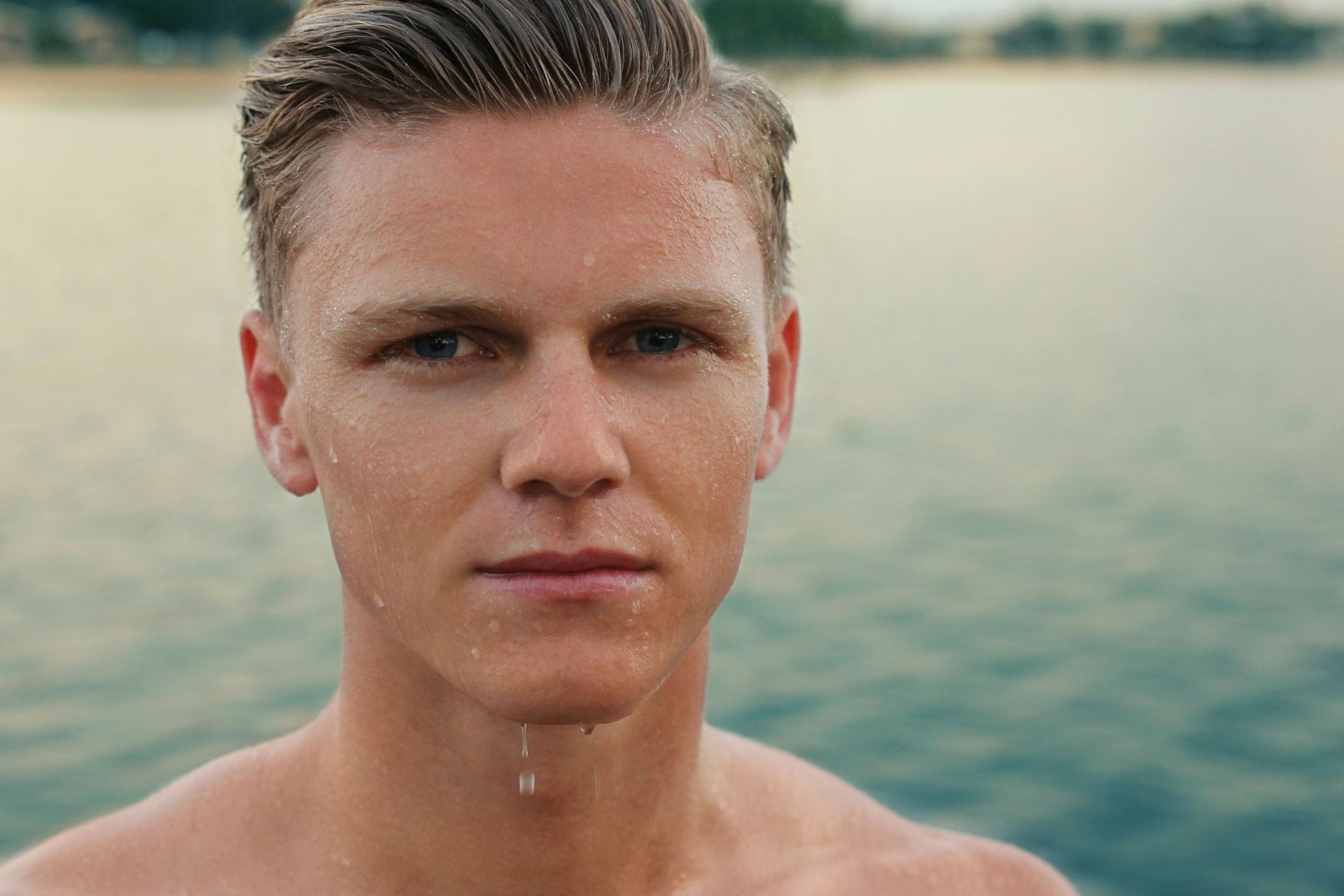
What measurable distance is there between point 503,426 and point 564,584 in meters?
0.28

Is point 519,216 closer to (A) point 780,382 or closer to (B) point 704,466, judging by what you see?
(B) point 704,466

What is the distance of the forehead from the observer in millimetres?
2332

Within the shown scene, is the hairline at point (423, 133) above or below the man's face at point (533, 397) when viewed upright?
above

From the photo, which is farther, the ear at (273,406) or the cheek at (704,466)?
the ear at (273,406)

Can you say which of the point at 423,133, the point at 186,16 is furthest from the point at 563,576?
the point at 186,16

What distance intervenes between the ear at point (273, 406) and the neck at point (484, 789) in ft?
0.92

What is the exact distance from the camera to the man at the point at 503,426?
234cm

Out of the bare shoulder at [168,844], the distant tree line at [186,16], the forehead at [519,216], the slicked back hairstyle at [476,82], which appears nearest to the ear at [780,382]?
the slicked back hairstyle at [476,82]

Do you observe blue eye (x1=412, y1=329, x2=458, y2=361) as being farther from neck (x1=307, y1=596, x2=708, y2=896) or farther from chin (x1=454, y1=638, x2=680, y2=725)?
neck (x1=307, y1=596, x2=708, y2=896)

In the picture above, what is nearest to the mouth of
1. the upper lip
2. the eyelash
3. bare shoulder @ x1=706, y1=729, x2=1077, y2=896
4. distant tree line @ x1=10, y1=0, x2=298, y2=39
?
the upper lip

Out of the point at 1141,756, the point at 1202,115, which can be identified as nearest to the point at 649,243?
the point at 1141,756

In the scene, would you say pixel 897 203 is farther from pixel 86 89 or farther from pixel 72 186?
pixel 86 89

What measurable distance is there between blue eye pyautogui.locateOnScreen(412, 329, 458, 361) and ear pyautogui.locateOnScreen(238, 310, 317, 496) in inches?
16.8

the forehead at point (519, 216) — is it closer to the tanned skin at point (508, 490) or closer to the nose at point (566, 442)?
the tanned skin at point (508, 490)
